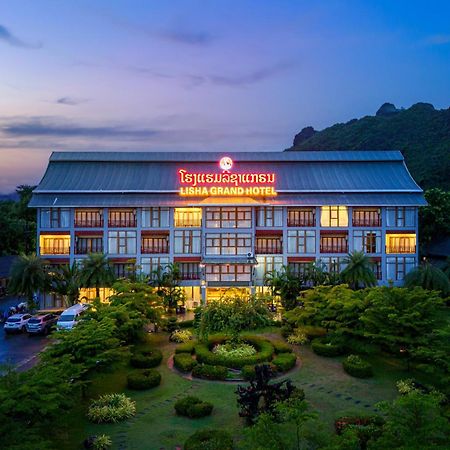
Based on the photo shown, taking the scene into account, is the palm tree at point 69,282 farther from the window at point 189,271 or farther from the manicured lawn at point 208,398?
the manicured lawn at point 208,398

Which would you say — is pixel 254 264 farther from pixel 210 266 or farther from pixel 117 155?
pixel 117 155

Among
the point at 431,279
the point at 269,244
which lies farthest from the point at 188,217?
the point at 431,279

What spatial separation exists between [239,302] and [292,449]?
24999mm

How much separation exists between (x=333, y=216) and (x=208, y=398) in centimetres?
3733

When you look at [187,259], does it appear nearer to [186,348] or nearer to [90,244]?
[90,244]

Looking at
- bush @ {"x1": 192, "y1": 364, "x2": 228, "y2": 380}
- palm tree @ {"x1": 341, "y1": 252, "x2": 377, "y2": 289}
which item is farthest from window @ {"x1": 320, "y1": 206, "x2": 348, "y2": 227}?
bush @ {"x1": 192, "y1": 364, "x2": 228, "y2": 380}

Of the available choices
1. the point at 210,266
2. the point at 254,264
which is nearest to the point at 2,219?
the point at 210,266

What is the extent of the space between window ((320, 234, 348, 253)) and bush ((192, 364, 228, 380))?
3099cm

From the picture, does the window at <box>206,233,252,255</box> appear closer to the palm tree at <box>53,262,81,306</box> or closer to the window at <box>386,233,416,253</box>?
the palm tree at <box>53,262,81,306</box>

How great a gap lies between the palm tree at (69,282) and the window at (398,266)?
38.0m

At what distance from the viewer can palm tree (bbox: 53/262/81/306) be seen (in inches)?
2181

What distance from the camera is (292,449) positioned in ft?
57.8

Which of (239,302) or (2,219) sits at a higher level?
(2,219)

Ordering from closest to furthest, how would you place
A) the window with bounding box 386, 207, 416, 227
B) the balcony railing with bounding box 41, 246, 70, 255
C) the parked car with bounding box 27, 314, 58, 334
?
the parked car with bounding box 27, 314, 58, 334, the balcony railing with bounding box 41, 246, 70, 255, the window with bounding box 386, 207, 416, 227
